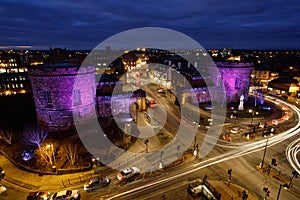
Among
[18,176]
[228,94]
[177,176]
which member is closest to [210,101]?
[228,94]

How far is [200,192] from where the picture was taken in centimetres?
2041

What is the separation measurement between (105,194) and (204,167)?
12680 millimetres

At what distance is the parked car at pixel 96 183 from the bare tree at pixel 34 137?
10300 mm

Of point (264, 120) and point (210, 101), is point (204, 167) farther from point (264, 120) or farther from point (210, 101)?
point (210, 101)

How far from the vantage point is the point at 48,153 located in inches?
968

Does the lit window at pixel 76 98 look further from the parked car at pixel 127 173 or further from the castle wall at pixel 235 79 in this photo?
the castle wall at pixel 235 79

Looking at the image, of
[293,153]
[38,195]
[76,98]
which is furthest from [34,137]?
[293,153]

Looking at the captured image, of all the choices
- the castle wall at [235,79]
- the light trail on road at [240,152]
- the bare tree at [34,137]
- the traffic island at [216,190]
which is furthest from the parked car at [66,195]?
the castle wall at [235,79]

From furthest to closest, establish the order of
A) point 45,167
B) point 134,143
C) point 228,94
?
point 228,94, point 134,143, point 45,167

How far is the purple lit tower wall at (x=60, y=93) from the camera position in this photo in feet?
95.5

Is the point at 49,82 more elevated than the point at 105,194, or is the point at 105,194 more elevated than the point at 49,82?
the point at 49,82

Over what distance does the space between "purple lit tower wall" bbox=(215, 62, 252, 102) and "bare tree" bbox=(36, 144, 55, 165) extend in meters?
40.3

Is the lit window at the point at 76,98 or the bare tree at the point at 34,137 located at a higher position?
the lit window at the point at 76,98

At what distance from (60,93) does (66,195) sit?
1613cm
